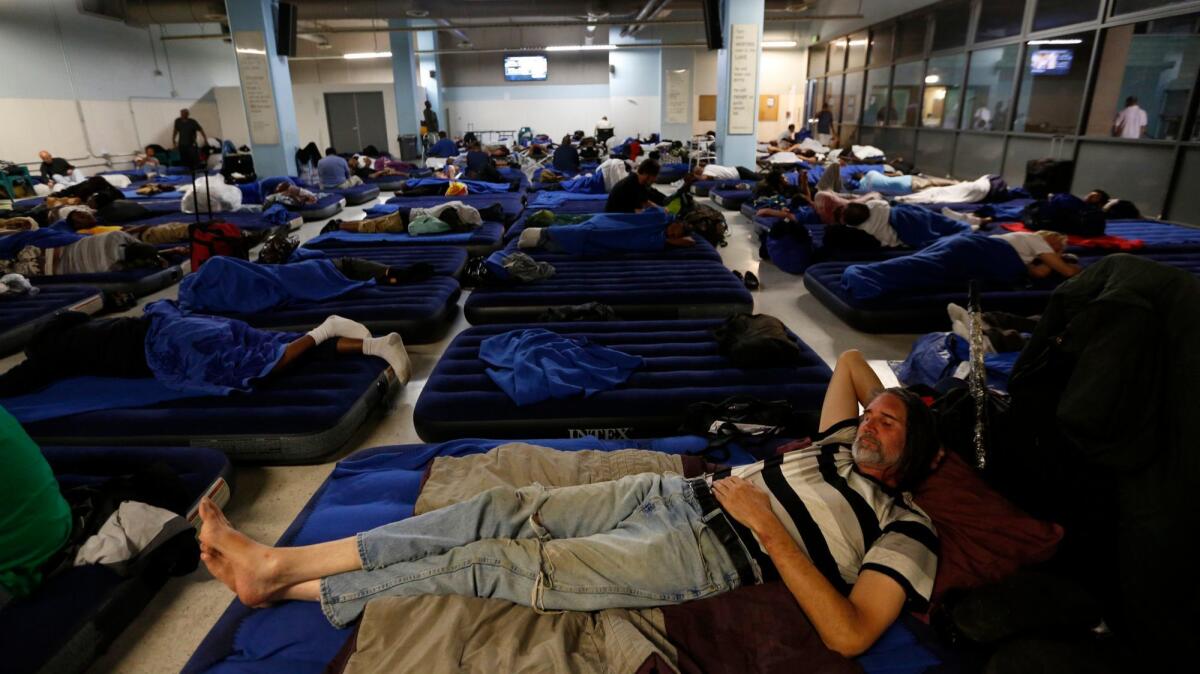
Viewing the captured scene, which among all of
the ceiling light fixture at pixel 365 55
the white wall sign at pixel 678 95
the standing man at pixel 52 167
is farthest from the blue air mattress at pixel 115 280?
the white wall sign at pixel 678 95

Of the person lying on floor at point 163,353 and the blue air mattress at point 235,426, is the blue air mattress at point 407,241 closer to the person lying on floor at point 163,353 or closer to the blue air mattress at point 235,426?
the person lying on floor at point 163,353

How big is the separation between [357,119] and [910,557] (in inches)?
827

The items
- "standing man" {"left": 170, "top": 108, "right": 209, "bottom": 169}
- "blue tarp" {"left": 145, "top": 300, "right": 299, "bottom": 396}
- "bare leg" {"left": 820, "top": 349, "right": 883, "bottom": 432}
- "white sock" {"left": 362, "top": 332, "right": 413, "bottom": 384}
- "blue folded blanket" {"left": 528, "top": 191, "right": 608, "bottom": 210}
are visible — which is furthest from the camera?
"standing man" {"left": 170, "top": 108, "right": 209, "bottom": 169}

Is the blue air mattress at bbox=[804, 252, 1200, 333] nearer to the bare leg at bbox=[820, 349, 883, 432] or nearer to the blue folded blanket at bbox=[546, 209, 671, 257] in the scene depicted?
the blue folded blanket at bbox=[546, 209, 671, 257]

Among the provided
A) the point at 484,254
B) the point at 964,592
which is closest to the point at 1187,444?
the point at 964,592

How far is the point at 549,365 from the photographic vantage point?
301 cm

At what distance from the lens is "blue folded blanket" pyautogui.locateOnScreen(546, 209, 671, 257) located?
5.52 meters

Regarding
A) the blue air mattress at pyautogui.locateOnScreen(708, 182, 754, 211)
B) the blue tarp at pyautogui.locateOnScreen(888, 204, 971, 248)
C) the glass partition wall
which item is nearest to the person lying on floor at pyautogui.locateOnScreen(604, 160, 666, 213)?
the blue tarp at pyautogui.locateOnScreen(888, 204, 971, 248)

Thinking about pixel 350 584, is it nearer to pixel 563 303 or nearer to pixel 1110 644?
pixel 1110 644

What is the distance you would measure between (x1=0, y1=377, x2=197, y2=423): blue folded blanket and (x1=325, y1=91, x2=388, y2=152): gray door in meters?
18.0

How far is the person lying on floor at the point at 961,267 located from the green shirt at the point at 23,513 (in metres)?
4.28

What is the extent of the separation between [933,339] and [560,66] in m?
19.4

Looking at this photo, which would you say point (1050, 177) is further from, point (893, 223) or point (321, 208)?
point (321, 208)

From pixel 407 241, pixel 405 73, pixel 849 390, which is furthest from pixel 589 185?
pixel 405 73
